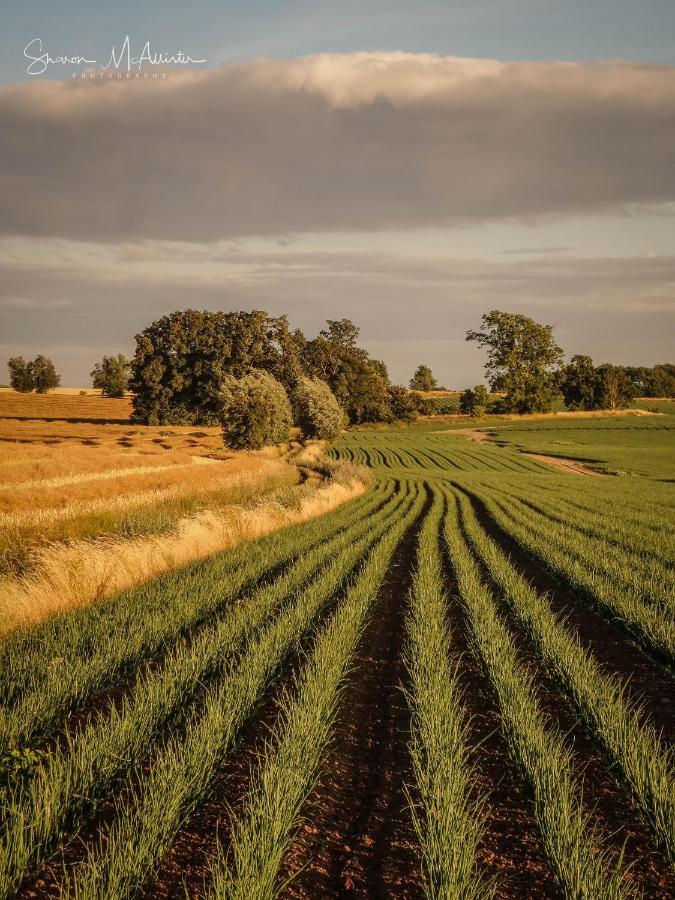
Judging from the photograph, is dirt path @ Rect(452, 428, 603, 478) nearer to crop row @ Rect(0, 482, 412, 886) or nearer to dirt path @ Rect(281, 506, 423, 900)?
dirt path @ Rect(281, 506, 423, 900)

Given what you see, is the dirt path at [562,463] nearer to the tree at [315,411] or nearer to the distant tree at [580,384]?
the tree at [315,411]

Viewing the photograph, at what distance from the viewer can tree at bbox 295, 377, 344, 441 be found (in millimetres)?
57219

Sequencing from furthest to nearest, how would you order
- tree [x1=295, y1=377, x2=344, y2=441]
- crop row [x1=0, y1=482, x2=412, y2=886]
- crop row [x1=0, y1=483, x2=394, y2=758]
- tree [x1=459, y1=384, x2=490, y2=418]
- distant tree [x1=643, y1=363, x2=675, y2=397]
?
distant tree [x1=643, y1=363, x2=675, y2=397]
tree [x1=459, y1=384, x2=490, y2=418]
tree [x1=295, y1=377, x2=344, y2=441]
crop row [x1=0, y1=483, x2=394, y2=758]
crop row [x1=0, y1=482, x2=412, y2=886]

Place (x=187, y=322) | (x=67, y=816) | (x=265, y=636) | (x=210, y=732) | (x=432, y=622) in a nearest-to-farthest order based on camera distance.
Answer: (x=67, y=816), (x=210, y=732), (x=265, y=636), (x=432, y=622), (x=187, y=322)

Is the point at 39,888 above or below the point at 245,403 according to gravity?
below

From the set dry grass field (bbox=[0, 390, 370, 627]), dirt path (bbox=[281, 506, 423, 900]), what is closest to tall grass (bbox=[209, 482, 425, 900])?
dirt path (bbox=[281, 506, 423, 900])

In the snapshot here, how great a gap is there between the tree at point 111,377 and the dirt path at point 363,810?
5332 inches

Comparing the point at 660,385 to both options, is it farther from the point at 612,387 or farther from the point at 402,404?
the point at 402,404

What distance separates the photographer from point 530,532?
1708 cm

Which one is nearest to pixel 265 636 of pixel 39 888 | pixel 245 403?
pixel 39 888

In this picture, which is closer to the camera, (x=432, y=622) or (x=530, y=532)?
(x=432, y=622)

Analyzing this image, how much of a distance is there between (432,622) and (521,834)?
381 centimetres

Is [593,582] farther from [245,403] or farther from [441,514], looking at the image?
[245,403]

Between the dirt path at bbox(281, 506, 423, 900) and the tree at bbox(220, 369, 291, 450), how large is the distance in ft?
119
